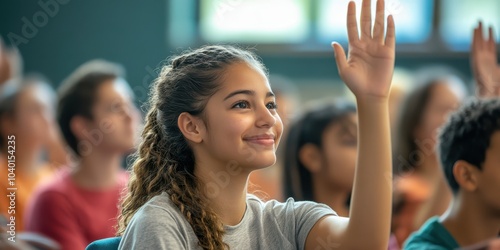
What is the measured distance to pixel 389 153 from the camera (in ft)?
5.03

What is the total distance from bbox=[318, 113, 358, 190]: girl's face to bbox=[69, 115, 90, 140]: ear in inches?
37.9

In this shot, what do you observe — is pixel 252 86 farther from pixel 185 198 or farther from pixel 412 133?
pixel 412 133

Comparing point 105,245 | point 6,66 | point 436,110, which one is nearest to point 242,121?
point 105,245

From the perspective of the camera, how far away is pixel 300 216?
1.67 m

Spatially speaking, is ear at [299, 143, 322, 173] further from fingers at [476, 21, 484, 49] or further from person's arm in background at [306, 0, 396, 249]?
person's arm in background at [306, 0, 396, 249]

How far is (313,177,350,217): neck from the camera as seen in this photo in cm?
285

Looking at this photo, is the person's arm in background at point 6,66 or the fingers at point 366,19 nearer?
the fingers at point 366,19

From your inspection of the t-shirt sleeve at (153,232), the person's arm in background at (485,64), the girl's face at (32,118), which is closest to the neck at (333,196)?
the person's arm in background at (485,64)

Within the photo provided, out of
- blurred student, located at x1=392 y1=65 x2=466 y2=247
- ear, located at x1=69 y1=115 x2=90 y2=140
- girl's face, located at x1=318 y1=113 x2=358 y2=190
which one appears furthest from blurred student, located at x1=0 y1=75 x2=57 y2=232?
blurred student, located at x1=392 y1=65 x2=466 y2=247

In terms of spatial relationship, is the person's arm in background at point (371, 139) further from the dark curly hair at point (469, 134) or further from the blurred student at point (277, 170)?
the blurred student at point (277, 170)

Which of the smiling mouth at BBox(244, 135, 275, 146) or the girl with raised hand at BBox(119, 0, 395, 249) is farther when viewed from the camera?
the smiling mouth at BBox(244, 135, 275, 146)

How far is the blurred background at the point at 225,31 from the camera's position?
18.0ft

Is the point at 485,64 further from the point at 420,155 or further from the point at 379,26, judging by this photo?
the point at 379,26

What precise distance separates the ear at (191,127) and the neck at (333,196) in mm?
1235
